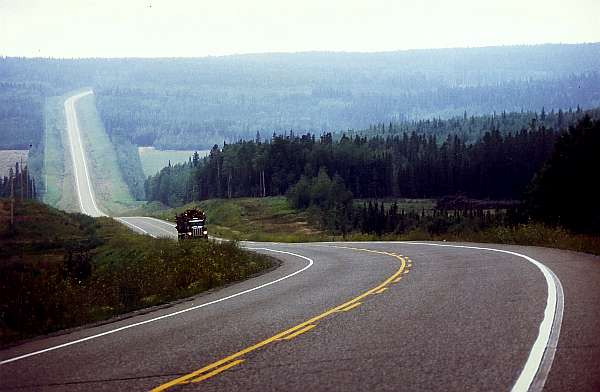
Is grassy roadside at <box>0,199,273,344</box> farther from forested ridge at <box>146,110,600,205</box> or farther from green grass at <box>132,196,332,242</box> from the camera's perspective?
forested ridge at <box>146,110,600,205</box>

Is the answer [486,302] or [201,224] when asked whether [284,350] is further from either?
[201,224]

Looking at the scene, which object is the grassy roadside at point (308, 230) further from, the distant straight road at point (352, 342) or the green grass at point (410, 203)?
the distant straight road at point (352, 342)

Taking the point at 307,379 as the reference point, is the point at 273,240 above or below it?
below

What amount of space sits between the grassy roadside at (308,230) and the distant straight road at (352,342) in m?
10.9

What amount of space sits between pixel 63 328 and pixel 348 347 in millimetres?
6681

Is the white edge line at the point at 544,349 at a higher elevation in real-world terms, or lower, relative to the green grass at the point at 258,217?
higher

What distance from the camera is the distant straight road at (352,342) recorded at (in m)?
7.94

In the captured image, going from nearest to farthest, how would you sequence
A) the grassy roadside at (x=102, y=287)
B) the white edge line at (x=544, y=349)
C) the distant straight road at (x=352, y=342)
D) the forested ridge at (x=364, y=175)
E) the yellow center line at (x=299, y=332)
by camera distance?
the white edge line at (x=544, y=349)
the distant straight road at (x=352, y=342)
the yellow center line at (x=299, y=332)
the grassy roadside at (x=102, y=287)
the forested ridge at (x=364, y=175)

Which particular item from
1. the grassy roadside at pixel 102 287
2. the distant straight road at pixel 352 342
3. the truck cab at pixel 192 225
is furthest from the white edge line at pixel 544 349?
the truck cab at pixel 192 225

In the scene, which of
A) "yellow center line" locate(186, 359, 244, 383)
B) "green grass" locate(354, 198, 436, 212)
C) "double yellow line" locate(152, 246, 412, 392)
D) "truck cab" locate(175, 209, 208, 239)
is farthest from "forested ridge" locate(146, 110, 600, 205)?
"yellow center line" locate(186, 359, 244, 383)

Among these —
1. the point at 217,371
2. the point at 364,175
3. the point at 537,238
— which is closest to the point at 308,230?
the point at 364,175

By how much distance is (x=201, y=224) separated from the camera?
49.0 m

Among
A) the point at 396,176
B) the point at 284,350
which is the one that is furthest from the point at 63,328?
the point at 396,176

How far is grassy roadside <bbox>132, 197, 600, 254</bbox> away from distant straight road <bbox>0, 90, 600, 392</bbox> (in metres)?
10.9
